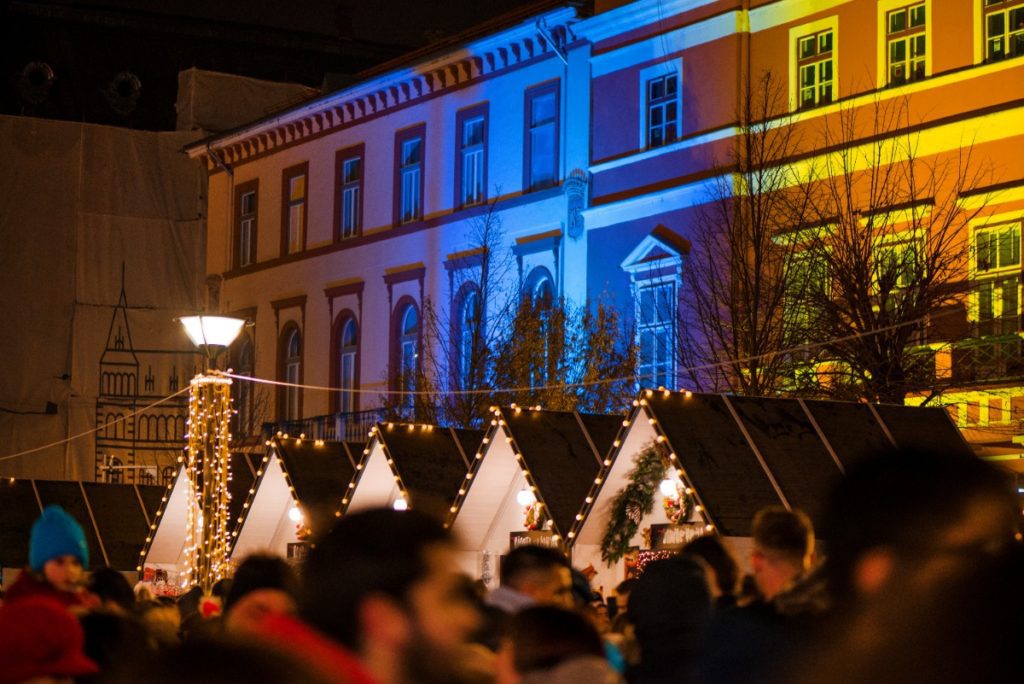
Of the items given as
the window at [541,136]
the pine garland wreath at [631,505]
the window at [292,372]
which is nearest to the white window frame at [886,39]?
the window at [541,136]

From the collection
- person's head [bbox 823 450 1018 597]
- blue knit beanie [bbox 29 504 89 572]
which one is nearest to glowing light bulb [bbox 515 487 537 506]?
blue knit beanie [bbox 29 504 89 572]

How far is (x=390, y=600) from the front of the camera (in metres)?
3.03

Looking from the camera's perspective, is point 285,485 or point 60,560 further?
point 285,485

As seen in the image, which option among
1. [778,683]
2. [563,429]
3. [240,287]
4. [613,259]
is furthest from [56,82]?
[778,683]

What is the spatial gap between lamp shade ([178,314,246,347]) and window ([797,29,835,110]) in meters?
11.6

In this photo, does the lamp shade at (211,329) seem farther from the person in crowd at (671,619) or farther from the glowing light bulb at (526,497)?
the person in crowd at (671,619)

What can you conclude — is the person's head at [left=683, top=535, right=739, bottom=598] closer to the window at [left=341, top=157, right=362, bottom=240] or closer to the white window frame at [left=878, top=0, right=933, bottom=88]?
the white window frame at [left=878, top=0, right=933, bottom=88]

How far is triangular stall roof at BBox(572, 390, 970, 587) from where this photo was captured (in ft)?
55.7

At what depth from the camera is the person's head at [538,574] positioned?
812cm

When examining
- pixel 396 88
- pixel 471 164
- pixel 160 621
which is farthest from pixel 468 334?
pixel 160 621

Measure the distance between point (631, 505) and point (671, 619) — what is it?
11506 millimetres

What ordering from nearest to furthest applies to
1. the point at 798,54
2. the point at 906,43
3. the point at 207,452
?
the point at 207,452 → the point at 906,43 → the point at 798,54

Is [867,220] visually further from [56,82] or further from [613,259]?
[56,82]

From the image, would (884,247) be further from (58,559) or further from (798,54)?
(58,559)
